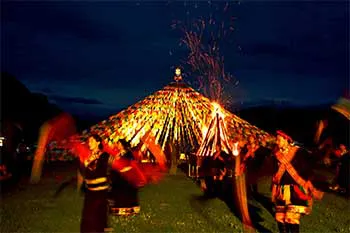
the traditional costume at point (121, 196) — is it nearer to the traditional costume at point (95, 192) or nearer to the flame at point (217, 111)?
the traditional costume at point (95, 192)

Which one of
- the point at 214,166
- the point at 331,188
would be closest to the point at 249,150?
the point at 214,166

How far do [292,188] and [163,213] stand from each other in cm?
370

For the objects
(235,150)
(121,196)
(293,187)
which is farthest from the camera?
(235,150)

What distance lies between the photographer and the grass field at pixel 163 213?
1005cm

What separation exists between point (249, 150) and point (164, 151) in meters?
6.33

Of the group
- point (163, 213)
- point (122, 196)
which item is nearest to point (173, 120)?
point (163, 213)

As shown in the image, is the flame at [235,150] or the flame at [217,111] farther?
the flame at [217,111]

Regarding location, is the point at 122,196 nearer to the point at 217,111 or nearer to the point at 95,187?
the point at 95,187

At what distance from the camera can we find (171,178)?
18.8 m

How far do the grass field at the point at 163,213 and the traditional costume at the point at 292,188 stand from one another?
1.09 m

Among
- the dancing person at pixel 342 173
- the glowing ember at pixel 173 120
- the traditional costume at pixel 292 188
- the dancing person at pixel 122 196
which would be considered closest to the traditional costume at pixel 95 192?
the dancing person at pixel 122 196

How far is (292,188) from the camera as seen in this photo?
8750 mm

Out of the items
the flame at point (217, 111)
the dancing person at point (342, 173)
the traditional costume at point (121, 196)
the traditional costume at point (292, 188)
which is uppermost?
the flame at point (217, 111)

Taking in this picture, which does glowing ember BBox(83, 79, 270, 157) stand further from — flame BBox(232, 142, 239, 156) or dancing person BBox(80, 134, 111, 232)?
dancing person BBox(80, 134, 111, 232)
